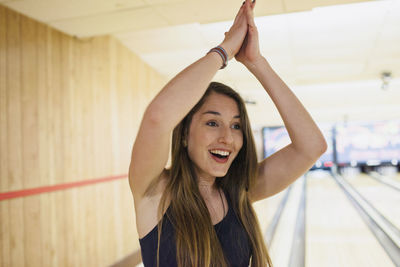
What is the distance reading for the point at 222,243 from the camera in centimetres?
102

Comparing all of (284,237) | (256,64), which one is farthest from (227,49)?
(284,237)

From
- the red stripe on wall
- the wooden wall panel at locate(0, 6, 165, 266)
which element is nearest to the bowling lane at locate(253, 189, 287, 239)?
the wooden wall panel at locate(0, 6, 165, 266)

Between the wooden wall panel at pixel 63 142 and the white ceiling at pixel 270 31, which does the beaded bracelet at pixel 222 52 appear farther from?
the wooden wall panel at pixel 63 142

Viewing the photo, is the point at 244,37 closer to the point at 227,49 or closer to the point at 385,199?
the point at 227,49

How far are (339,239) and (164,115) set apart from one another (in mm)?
4555

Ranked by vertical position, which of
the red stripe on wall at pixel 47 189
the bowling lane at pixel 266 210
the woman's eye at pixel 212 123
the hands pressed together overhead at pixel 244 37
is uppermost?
the hands pressed together overhead at pixel 244 37

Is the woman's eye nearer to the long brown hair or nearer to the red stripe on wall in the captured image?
the long brown hair

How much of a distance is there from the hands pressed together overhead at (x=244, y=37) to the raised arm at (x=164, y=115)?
134 millimetres

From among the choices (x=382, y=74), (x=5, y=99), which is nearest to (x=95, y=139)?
(x=5, y=99)

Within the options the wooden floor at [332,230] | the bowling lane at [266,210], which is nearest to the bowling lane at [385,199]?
the wooden floor at [332,230]

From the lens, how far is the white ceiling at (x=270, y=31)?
2.90 m

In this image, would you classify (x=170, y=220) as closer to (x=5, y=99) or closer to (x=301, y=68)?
(x=5, y=99)

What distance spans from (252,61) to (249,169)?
14.2 inches

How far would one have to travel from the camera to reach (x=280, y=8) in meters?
2.94
